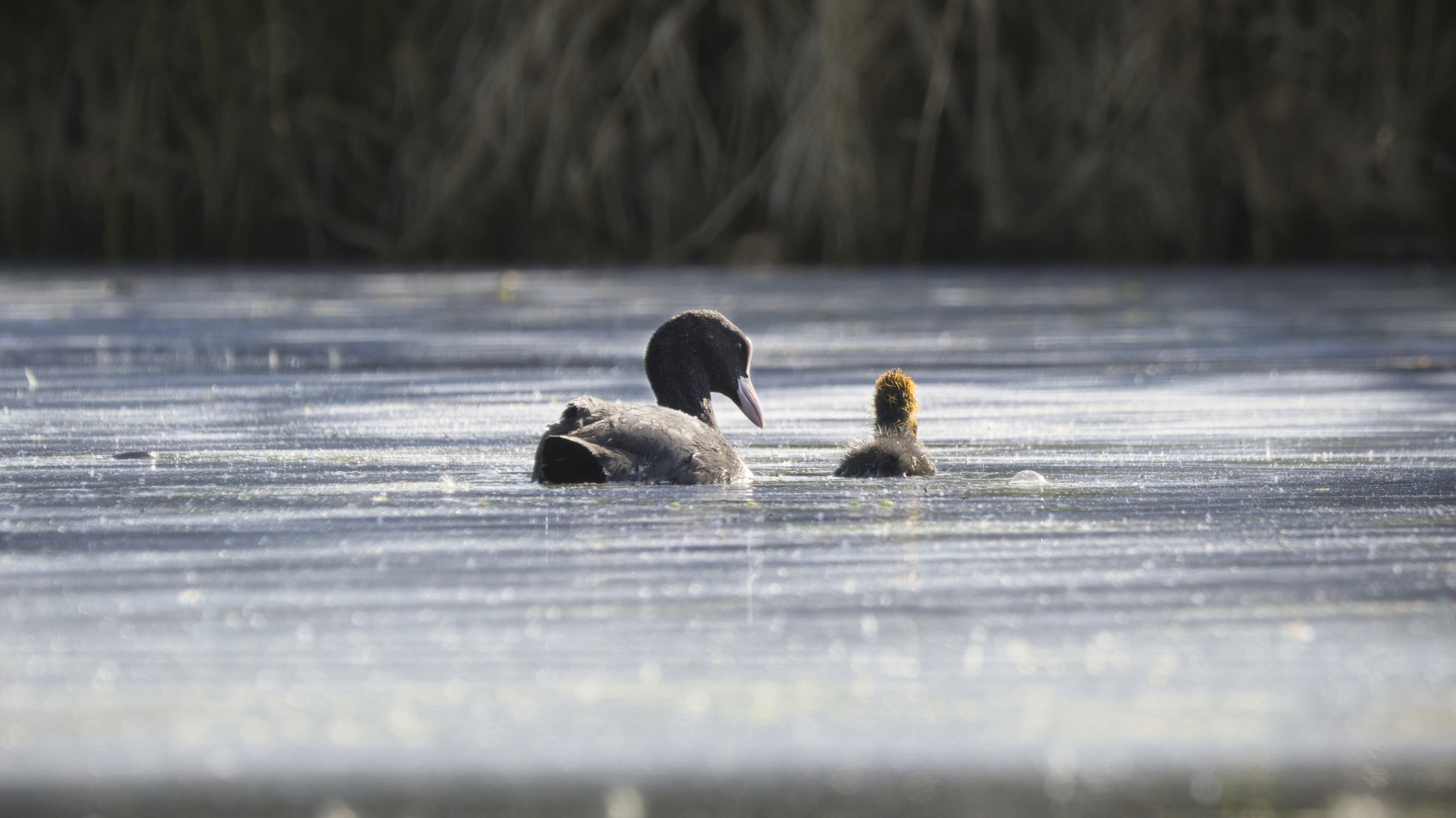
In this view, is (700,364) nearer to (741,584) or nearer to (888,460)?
(888,460)

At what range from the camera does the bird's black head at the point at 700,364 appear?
274 inches

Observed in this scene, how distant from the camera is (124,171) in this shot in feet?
71.6

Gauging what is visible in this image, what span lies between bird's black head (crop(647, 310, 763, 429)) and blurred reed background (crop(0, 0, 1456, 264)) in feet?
37.1

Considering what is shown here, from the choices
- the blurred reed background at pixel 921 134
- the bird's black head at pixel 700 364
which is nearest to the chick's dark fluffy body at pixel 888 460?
the bird's black head at pixel 700 364

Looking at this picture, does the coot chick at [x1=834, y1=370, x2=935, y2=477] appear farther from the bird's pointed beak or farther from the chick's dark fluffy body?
the bird's pointed beak

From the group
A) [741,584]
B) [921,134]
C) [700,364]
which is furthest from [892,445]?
[921,134]

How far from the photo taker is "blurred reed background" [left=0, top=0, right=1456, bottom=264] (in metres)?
18.8

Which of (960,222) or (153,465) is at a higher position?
(960,222)

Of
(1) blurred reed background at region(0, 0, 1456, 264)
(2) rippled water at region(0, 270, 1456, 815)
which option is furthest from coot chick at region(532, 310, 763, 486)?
(1) blurred reed background at region(0, 0, 1456, 264)

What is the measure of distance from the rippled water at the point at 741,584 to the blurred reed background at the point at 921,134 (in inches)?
359

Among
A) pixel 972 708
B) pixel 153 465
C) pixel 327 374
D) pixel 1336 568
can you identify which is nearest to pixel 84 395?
pixel 327 374

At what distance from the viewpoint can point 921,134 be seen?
60.4ft

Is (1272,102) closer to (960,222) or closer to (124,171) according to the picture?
(960,222)

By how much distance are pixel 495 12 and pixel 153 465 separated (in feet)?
50.7
